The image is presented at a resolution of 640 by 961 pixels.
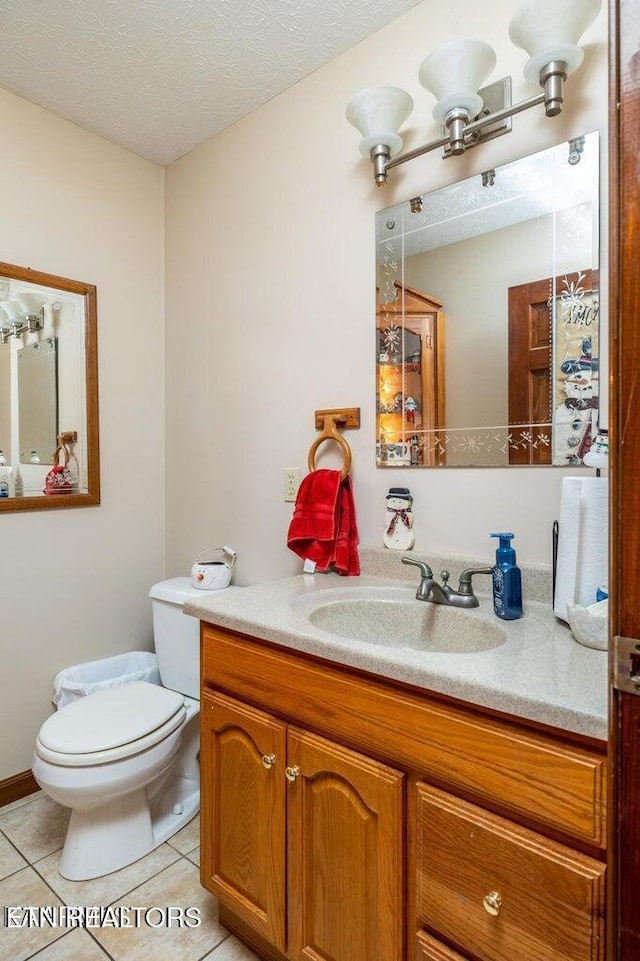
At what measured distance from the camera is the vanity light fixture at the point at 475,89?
3.50ft

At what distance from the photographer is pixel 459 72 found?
46.9 inches

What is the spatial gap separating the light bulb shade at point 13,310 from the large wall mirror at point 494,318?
4.21ft

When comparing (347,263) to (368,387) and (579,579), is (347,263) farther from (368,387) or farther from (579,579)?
(579,579)

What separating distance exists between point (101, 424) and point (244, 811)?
151cm

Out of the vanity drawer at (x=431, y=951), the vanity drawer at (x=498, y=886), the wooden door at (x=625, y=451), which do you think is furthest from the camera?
the vanity drawer at (x=431, y=951)

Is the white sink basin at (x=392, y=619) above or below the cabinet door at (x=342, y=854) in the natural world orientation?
above

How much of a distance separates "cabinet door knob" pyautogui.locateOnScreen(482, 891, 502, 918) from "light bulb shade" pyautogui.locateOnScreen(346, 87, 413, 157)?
1661 millimetres

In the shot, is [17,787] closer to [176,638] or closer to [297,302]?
[176,638]

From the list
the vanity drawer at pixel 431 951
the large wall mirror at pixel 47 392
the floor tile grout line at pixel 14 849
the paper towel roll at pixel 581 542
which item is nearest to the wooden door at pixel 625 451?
the vanity drawer at pixel 431 951

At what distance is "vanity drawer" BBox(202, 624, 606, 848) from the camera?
0.69 m

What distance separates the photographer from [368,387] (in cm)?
155

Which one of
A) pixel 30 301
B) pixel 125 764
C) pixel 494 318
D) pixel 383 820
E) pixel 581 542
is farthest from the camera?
pixel 30 301

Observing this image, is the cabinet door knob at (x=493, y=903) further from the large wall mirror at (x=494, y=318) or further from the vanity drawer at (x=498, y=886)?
the large wall mirror at (x=494, y=318)

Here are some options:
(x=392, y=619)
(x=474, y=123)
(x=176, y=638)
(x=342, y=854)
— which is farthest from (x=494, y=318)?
(x=176, y=638)
